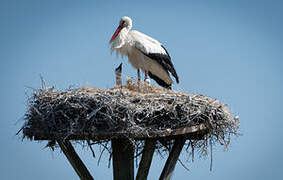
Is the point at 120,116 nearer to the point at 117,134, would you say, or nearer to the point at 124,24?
the point at 117,134

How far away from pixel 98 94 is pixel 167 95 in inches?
31.1

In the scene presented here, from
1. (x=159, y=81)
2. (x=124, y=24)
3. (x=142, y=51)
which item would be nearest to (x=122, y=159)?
(x=142, y=51)

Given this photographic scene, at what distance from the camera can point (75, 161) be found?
5.79 m

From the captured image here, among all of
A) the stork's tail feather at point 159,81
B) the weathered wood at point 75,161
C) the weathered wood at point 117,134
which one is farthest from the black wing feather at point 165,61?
the weathered wood at point 75,161

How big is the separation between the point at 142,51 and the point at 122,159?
287cm

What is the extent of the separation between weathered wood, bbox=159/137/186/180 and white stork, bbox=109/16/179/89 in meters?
2.77

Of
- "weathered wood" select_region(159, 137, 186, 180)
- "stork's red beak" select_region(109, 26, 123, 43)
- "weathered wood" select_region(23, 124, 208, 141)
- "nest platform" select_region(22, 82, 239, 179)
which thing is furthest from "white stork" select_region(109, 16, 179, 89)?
"weathered wood" select_region(23, 124, 208, 141)

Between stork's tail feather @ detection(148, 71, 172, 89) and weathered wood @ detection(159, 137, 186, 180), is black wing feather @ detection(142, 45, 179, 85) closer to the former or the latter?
stork's tail feather @ detection(148, 71, 172, 89)

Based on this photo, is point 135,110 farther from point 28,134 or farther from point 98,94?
point 28,134

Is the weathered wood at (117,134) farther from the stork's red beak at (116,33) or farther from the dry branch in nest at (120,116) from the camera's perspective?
the stork's red beak at (116,33)

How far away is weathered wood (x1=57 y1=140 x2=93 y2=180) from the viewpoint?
575 centimetres

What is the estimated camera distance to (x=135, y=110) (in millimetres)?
5617

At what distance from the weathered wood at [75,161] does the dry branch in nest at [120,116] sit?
143mm

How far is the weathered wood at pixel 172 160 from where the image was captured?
579 cm
